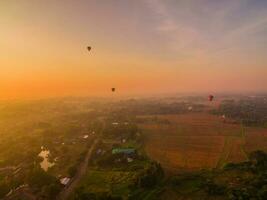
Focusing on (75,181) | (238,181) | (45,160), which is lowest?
(45,160)

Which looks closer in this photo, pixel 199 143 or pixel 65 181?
pixel 65 181

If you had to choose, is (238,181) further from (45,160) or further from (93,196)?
(45,160)

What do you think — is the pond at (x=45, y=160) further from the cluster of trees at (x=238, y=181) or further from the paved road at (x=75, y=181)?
the cluster of trees at (x=238, y=181)

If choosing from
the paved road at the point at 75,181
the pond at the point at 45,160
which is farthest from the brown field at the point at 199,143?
the pond at the point at 45,160

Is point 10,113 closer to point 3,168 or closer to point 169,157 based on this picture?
point 3,168

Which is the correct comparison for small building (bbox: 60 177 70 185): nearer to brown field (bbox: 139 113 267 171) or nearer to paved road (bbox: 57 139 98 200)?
paved road (bbox: 57 139 98 200)

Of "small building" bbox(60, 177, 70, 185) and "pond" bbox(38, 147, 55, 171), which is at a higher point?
"small building" bbox(60, 177, 70, 185)

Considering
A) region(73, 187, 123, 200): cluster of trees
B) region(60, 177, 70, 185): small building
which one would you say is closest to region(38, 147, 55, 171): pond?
region(60, 177, 70, 185): small building

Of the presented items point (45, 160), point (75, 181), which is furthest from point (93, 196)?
point (45, 160)
